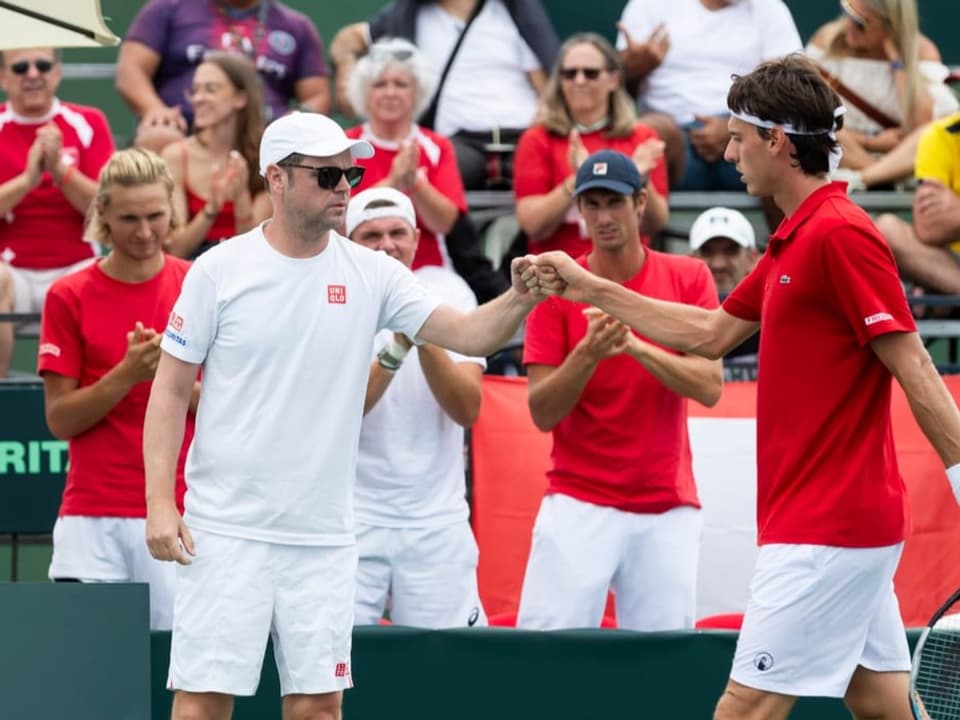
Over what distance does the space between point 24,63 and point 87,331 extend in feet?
8.54

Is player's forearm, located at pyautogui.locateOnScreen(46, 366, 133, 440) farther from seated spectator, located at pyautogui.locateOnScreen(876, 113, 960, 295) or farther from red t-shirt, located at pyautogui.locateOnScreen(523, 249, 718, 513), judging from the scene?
seated spectator, located at pyautogui.locateOnScreen(876, 113, 960, 295)

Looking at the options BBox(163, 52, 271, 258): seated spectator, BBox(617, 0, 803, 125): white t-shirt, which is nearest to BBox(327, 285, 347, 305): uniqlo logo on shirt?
BBox(163, 52, 271, 258): seated spectator

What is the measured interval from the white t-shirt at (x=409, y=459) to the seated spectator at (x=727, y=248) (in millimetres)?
2003

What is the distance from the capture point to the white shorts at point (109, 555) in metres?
5.64

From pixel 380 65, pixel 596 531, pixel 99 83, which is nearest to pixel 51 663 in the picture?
pixel 596 531

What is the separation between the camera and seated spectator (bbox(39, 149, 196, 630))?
5.63m

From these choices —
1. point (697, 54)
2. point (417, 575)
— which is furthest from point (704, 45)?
point (417, 575)

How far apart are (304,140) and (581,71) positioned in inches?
137

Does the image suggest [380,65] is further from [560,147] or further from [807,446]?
[807,446]

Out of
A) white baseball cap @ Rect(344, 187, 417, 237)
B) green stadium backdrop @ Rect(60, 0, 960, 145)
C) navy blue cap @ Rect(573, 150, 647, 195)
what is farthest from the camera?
green stadium backdrop @ Rect(60, 0, 960, 145)

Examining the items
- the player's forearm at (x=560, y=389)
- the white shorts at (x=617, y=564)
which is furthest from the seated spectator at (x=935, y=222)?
the player's forearm at (x=560, y=389)

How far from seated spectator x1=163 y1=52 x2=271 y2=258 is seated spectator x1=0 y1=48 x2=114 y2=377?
1.40 feet

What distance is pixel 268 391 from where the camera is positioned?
447cm

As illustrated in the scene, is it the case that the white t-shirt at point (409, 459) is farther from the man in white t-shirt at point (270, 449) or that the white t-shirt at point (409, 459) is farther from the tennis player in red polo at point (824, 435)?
the tennis player in red polo at point (824, 435)
